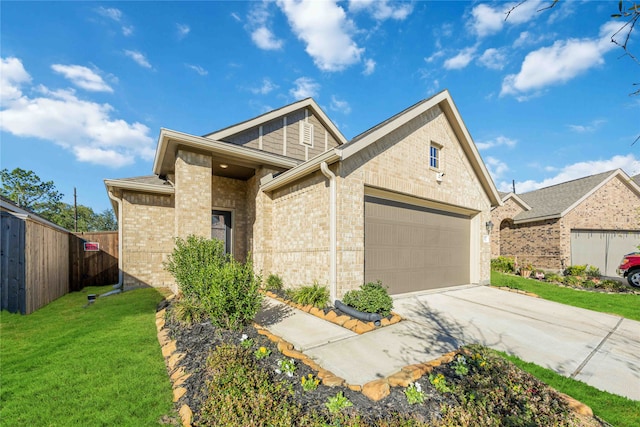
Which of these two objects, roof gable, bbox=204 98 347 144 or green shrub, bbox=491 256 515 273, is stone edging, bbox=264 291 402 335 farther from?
green shrub, bbox=491 256 515 273

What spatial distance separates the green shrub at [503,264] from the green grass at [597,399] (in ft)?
41.5

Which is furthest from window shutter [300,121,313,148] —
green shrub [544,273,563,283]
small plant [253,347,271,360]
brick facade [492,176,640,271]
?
green shrub [544,273,563,283]

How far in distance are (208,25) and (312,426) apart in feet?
32.0

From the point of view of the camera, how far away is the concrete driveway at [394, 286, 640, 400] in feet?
12.2

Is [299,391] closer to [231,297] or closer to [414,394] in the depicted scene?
[414,394]

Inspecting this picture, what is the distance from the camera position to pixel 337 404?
2.64 m

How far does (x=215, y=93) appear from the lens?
11.0 metres

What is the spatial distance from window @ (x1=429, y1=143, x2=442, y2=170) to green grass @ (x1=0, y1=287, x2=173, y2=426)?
333 inches

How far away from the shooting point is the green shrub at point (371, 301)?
17.6ft

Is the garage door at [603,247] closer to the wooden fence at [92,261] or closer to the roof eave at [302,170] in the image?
the roof eave at [302,170]

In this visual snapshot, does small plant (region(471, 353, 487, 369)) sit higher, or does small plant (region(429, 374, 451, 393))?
small plant (region(429, 374, 451, 393))

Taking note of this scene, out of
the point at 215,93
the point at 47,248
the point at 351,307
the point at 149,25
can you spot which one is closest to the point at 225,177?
the point at 215,93

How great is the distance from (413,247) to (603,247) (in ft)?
38.8

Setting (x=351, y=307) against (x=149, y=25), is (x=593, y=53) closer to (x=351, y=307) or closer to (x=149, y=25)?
(x=351, y=307)
